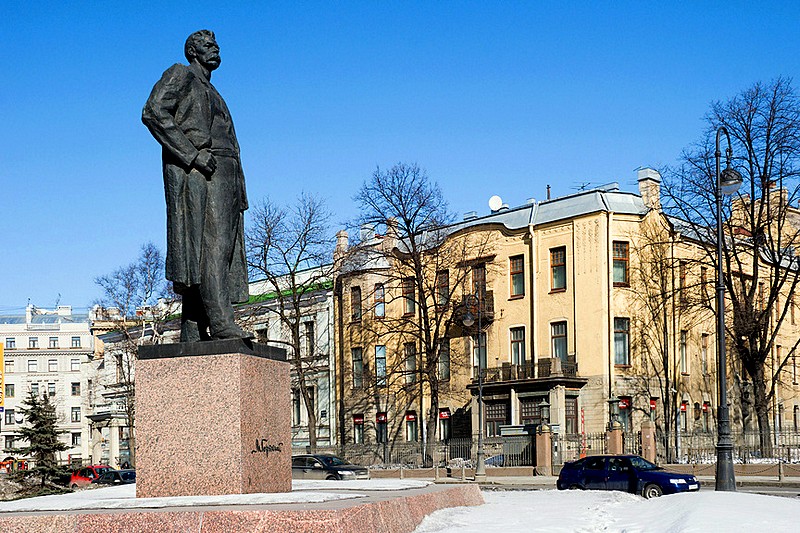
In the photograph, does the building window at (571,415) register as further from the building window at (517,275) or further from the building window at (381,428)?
the building window at (381,428)

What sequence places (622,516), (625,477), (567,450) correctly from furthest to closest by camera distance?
(567,450) < (625,477) < (622,516)

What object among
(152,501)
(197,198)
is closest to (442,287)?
(197,198)

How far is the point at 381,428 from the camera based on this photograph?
191ft

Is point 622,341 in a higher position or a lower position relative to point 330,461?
higher

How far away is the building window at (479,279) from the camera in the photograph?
2112 inches

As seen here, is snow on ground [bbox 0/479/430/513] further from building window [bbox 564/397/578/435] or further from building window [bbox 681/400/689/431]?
building window [bbox 681/400/689/431]

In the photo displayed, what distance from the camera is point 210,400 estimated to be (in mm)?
10453

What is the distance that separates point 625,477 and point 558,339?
22.8 metres

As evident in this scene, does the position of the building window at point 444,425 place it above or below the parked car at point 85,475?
above

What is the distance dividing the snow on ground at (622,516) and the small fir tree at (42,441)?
22018 mm

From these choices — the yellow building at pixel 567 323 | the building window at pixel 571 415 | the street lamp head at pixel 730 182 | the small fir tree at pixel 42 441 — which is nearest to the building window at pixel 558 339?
the yellow building at pixel 567 323

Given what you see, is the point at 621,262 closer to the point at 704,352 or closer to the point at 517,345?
the point at 517,345

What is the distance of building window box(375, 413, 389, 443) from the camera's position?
5791 cm

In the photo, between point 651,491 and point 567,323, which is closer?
point 651,491
